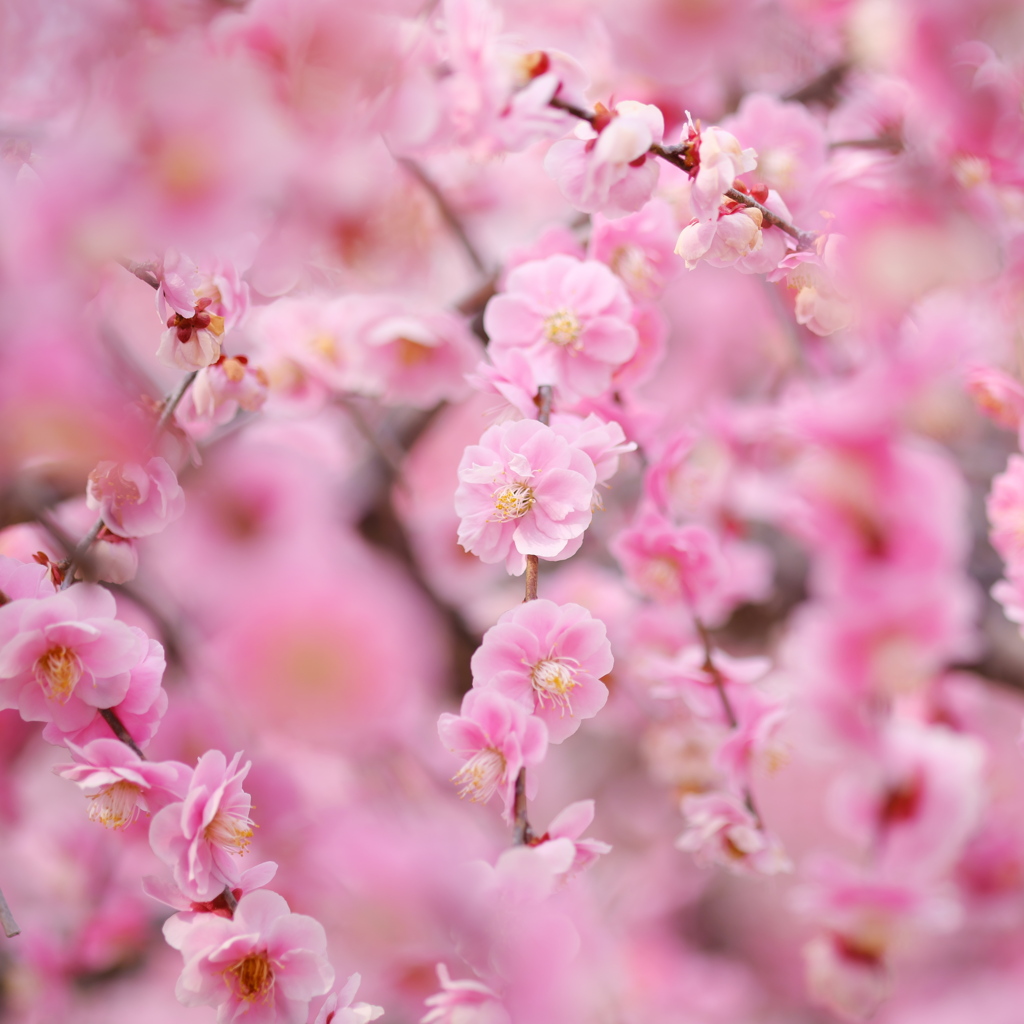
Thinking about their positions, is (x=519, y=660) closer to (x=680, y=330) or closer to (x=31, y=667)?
(x=31, y=667)

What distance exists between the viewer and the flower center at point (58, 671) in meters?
0.39

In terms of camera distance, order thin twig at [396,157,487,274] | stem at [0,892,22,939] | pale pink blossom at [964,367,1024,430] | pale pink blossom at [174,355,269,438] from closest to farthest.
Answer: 1. stem at [0,892,22,939]
2. pale pink blossom at [174,355,269,438]
3. pale pink blossom at [964,367,1024,430]
4. thin twig at [396,157,487,274]

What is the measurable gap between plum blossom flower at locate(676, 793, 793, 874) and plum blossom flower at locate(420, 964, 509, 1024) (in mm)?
185

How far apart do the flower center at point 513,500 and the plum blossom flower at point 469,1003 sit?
228 millimetres

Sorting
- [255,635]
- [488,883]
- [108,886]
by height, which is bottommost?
[108,886]

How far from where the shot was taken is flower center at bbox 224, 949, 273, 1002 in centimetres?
40

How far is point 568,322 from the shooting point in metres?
0.48

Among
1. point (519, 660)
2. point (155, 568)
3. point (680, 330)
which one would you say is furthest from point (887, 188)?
point (680, 330)

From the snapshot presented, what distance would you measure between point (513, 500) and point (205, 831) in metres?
0.22

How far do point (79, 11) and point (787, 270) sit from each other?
0.43 meters

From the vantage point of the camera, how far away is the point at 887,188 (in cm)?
57

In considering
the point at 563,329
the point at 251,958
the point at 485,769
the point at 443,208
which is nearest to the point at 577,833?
the point at 485,769

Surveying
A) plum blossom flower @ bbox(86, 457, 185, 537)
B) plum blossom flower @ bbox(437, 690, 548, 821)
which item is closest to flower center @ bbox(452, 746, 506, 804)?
plum blossom flower @ bbox(437, 690, 548, 821)

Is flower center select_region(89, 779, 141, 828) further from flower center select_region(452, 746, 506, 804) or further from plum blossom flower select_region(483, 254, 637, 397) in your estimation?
plum blossom flower select_region(483, 254, 637, 397)
